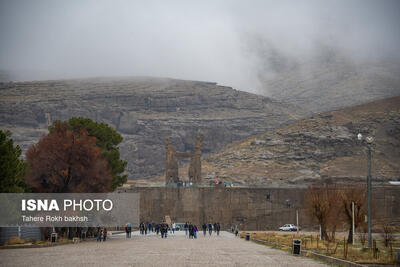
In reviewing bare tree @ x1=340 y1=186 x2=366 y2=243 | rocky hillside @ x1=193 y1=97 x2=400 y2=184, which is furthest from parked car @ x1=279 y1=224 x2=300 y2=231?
rocky hillside @ x1=193 y1=97 x2=400 y2=184

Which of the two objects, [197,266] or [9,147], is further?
[9,147]

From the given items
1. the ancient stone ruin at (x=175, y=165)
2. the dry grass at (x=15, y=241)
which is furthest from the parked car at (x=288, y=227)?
the dry grass at (x=15, y=241)

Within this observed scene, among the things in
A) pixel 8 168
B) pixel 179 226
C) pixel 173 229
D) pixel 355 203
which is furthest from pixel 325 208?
pixel 179 226

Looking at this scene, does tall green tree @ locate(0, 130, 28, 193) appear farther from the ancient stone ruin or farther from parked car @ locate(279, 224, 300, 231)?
the ancient stone ruin

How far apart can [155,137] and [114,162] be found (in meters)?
108

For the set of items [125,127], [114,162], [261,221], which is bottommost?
[261,221]

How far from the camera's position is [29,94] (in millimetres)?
186625

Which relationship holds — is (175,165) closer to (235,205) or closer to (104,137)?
(235,205)

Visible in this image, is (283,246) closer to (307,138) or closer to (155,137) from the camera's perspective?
(307,138)

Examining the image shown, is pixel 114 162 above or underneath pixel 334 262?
above

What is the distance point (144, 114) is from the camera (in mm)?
185000

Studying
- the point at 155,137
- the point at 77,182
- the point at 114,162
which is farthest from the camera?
the point at 155,137

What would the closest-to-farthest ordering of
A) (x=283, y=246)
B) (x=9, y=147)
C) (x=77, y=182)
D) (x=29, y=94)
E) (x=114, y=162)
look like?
(x=283, y=246) < (x=9, y=147) < (x=77, y=182) < (x=114, y=162) < (x=29, y=94)

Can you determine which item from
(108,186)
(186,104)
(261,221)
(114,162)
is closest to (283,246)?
(108,186)
